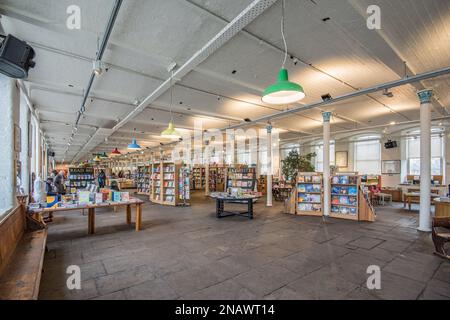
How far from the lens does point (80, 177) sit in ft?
39.7

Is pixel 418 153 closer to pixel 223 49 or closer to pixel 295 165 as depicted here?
pixel 295 165

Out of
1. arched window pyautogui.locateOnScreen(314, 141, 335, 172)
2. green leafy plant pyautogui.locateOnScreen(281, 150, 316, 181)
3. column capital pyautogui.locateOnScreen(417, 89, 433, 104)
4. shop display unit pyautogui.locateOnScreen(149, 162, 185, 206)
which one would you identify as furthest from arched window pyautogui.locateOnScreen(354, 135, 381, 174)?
shop display unit pyautogui.locateOnScreen(149, 162, 185, 206)

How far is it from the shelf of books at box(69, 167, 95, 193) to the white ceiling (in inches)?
206

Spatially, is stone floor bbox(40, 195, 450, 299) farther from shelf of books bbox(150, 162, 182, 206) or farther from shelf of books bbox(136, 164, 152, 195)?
shelf of books bbox(136, 164, 152, 195)

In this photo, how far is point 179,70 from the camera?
15.9 ft

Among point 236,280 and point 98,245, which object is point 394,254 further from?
point 98,245

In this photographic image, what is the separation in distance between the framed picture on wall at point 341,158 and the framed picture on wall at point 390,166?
6.86 ft

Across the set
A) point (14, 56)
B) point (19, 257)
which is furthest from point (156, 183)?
point (14, 56)

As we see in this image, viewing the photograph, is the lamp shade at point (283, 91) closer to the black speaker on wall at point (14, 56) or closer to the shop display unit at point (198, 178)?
the black speaker on wall at point (14, 56)

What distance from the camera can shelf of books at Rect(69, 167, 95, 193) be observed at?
11.9 m

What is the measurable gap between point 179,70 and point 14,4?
2625 mm

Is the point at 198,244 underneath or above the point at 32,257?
underneath

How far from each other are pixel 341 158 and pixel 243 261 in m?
13.9

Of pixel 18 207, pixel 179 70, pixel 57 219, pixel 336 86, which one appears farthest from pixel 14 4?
pixel 336 86
